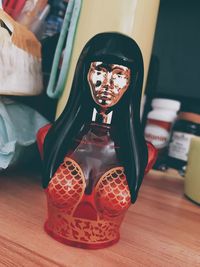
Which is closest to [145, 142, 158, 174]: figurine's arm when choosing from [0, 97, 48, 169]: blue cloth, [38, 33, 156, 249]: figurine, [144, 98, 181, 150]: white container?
[38, 33, 156, 249]: figurine

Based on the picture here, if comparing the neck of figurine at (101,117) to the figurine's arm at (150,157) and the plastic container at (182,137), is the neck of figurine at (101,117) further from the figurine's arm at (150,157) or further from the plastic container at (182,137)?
the plastic container at (182,137)

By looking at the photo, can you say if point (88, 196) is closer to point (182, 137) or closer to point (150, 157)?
point (150, 157)

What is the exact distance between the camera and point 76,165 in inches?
13.5

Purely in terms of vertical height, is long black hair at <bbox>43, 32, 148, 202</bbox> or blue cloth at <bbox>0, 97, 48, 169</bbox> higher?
long black hair at <bbox>43, 32, 148, 202</bbox>

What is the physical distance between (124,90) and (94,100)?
3 cm

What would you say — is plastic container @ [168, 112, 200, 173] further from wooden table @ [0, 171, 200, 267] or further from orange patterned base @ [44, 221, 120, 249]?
orange patterned base @ [44, 221, 120, 249]

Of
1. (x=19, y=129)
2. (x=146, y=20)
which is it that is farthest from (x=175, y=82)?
(x=19, y=129)

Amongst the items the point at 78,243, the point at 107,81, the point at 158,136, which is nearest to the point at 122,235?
the point at 78,243

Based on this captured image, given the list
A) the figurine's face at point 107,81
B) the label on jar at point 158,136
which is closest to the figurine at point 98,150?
the figurine's face at point 107,81

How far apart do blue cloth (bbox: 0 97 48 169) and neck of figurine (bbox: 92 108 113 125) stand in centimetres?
15

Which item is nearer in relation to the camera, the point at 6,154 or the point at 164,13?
the point at 6,154

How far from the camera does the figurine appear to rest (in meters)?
0.33

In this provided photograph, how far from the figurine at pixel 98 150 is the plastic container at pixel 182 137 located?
17.6 inches

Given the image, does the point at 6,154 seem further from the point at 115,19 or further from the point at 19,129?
the point at 115,19
